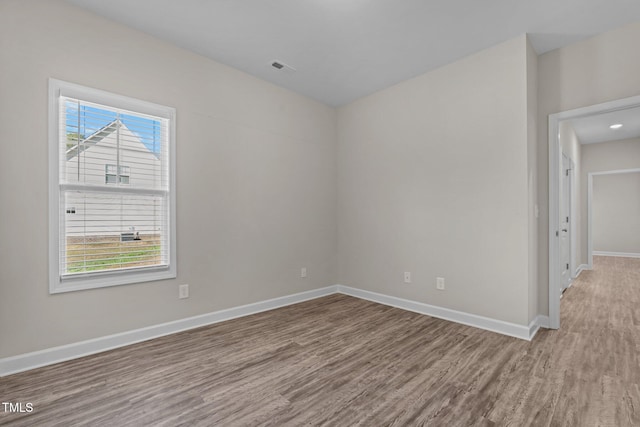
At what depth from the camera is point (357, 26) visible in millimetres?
2645

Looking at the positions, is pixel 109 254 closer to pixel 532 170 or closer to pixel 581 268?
pixel 532 170

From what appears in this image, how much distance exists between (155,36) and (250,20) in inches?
37.6

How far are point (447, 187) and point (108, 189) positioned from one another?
332 cm

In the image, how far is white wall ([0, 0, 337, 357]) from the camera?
2170 millimetres

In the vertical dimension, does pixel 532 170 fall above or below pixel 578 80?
below

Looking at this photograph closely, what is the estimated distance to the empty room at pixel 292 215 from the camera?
6.55 feet

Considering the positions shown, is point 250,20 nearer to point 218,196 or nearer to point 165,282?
point 218,196

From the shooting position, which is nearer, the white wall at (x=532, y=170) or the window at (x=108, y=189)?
the window at (x=108, y=189)

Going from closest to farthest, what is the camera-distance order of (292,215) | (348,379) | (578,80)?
1. (348,379)
2. (578,80)
3. (292,215)

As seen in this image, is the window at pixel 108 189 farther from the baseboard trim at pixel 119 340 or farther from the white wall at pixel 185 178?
the baseboard trim at pixel 119 340

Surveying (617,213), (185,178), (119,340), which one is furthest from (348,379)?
(617,213)

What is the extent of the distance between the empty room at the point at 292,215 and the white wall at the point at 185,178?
0.06 feet

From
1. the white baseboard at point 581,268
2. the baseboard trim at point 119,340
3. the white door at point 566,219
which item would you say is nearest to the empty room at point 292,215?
the baseboard trim at point 119,340

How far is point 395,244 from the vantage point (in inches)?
150
